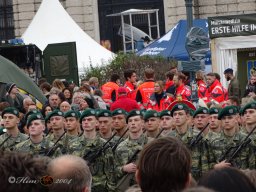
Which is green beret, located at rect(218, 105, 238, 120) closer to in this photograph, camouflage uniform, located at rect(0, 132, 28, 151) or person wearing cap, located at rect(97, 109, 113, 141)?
person wearing cap, located at rect(97, 109, 113, 141)

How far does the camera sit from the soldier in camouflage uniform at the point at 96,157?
41.7ft

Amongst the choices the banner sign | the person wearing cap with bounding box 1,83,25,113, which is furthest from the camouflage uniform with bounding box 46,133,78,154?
the banner sign

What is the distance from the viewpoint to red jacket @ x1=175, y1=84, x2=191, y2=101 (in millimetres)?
17719

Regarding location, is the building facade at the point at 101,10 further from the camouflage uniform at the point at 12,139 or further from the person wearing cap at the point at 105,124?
the camouflage uniform at the point at 12,139

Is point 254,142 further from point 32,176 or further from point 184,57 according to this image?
point 184,57

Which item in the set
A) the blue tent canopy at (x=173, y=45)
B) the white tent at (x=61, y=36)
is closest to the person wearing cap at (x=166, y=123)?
the blue tent canopy at (x=173, y=45)

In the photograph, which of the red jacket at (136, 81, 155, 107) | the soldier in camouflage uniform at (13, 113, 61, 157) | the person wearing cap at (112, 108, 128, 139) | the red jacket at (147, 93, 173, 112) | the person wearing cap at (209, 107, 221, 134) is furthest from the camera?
the red jacket at (136, 81, 155, 107)

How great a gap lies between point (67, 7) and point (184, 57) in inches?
334

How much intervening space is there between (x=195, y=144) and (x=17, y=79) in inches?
272

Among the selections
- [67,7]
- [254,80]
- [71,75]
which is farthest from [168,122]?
[67,7]

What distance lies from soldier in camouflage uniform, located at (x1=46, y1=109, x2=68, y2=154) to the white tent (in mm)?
12613

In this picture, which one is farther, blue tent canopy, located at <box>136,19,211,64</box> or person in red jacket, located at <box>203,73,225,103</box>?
blue tent canopy, located at <box>136,19,211,64</box>

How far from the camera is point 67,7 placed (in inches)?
1337

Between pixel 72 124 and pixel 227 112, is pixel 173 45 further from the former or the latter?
pixel 227 112
